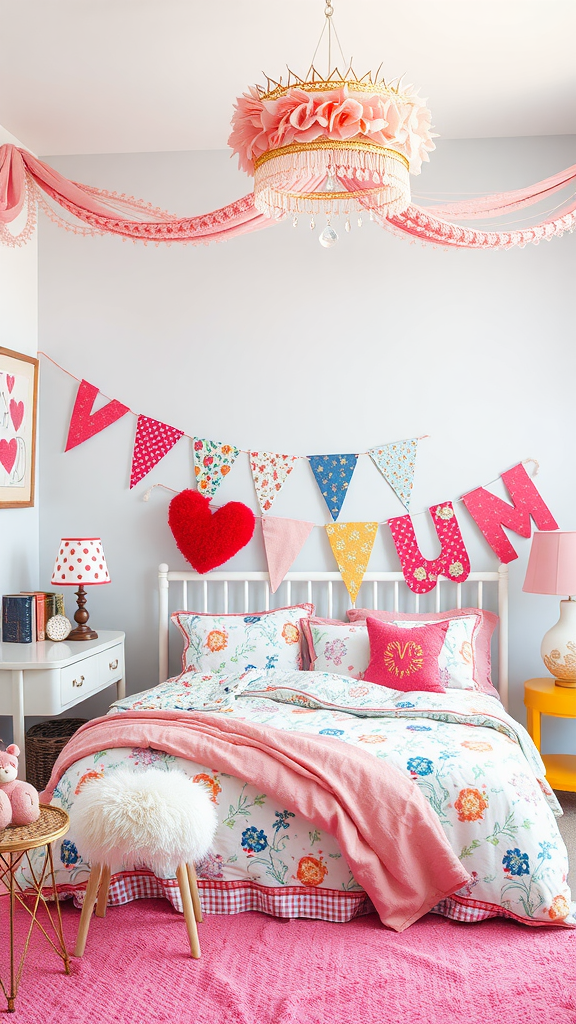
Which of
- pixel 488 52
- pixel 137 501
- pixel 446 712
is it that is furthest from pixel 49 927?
pixel 488 52

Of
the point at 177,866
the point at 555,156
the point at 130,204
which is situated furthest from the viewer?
the point at 555,156

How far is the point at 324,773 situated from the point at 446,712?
63 centimetres

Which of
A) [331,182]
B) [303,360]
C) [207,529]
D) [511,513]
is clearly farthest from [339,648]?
[331,182]

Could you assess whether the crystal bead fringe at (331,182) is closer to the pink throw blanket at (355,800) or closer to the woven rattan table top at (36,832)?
the pink throw blanket at (355,800)

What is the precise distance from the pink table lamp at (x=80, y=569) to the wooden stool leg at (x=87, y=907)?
1643mm

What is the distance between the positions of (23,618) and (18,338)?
1351 millimetres

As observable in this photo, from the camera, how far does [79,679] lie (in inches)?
140

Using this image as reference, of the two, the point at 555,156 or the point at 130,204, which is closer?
the point at 130,204

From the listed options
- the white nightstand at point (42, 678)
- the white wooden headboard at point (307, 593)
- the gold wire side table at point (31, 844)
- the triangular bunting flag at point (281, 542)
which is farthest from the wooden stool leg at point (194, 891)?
the triangular bunting flag at point (281, 542)

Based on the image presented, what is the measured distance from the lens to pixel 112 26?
9.99 ft

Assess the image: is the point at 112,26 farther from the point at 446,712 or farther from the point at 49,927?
the point at 49,927

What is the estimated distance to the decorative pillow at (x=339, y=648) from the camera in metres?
3.64

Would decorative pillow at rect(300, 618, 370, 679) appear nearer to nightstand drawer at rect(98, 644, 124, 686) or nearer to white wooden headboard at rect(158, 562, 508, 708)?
white wooden headboard at rect(158, 562, 508, 708)

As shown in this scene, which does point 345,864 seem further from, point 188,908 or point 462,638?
point 462,638
